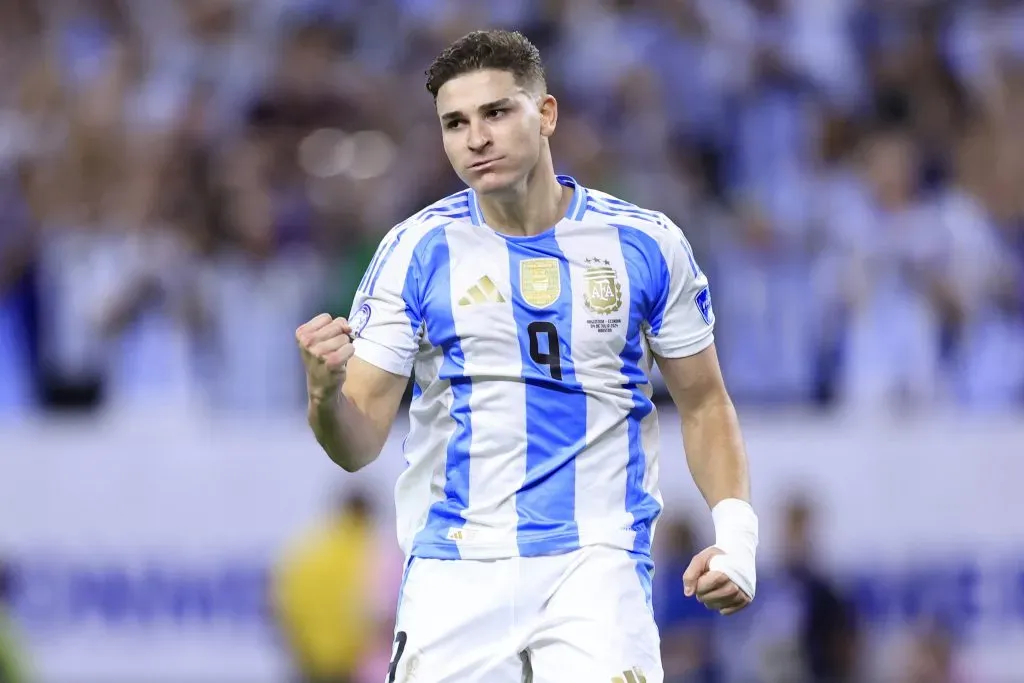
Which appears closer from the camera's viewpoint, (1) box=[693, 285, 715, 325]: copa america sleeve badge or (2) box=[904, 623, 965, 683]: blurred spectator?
(1) box=[693, 285, 715, 325]: copa america sleeve badge

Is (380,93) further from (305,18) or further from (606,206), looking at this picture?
(606,206)

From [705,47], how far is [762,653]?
3995mm

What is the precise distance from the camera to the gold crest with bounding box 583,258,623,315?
4.57 metres

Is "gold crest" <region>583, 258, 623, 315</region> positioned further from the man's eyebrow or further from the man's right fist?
the man's right fist

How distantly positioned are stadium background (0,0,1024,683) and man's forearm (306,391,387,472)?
4980mm

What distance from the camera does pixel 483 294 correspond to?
4.56 m

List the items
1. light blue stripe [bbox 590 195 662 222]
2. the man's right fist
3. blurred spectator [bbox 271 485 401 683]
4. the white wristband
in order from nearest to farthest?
the man's right fist, the white wristband, light blue stripe [bbox 590 195 662 222], blurred spectator [bbox 271 485 401 683]

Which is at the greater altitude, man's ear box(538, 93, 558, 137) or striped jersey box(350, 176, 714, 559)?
man's ear box(538, 93, 558, 137)

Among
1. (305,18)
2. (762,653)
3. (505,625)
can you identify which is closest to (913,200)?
(762,653)

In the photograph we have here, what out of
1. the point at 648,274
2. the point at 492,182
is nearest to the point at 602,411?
the point at 648,274

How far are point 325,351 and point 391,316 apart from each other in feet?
1.62

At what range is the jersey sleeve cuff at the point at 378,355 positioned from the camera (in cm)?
451

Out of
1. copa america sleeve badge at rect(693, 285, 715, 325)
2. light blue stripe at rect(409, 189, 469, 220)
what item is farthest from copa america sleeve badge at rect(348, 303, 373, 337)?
copa america sleeve badge at rect(693, 285, 715, 325)

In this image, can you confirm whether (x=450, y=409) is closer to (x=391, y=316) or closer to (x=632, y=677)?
(x=391, y=316)
